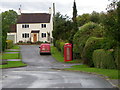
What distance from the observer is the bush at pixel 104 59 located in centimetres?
2853

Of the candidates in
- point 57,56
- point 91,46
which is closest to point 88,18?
point 57,56

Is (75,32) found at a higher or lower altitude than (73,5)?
lower

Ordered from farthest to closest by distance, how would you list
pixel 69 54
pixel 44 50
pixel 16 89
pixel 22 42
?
pixel 22 42 < pixel 44 50 < pixel 69 54 < pixel 16 89

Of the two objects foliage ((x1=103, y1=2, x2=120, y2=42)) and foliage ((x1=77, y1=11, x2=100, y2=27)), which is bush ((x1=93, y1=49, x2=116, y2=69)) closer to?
foliage ((x1=103, y1=2, x2=120, y2=42))

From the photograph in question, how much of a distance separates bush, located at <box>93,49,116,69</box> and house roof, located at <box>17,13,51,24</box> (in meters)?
62.2

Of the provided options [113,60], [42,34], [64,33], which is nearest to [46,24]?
[42,34]

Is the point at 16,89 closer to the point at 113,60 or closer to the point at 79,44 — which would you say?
the point at 113,60

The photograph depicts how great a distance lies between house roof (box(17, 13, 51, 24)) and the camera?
306ft

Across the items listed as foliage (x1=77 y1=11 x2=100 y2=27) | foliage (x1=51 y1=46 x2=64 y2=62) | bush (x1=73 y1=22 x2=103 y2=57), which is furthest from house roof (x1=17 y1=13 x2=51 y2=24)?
bush (x1=73 y1=22 x2=103 y2=57)

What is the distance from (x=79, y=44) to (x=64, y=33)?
2298 centimetres

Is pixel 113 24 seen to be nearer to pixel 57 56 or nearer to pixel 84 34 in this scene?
pixel 84 34

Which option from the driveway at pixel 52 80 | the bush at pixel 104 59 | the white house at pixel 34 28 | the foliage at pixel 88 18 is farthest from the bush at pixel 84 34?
the white house at pixel 34 28

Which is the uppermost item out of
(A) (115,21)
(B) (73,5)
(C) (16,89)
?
Result: (B) (73,5)

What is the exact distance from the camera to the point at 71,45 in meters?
46.1
